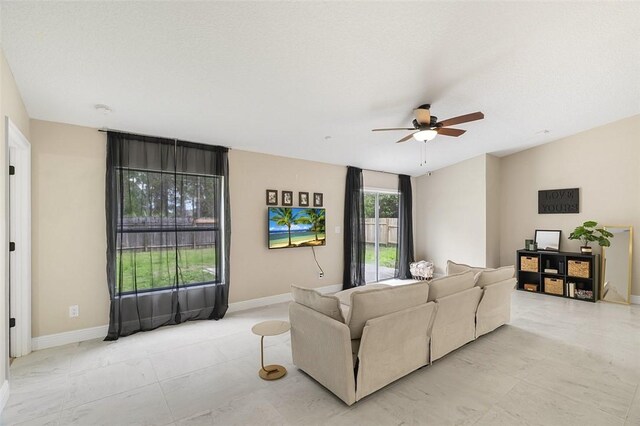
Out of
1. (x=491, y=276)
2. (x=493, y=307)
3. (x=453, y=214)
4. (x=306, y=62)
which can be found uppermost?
(x=306, y=62)

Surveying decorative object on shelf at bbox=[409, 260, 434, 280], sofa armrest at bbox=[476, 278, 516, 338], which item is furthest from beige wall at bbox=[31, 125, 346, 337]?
decorative object on shelf at bbox=[409, 260, 434, 280]

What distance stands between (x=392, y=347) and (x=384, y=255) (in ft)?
15.3

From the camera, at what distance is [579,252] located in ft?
18.7

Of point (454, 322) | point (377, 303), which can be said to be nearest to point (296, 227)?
point (454, 322)

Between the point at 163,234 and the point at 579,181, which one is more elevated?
the point at 579,181

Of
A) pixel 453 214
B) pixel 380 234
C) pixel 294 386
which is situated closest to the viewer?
pixel 294 386

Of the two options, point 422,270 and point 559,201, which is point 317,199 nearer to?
point 422,270

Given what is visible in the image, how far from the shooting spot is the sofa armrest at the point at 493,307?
361cm

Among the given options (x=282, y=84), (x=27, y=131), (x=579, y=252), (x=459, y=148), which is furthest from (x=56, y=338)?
(x=579, y=252)

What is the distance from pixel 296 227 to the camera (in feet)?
17.6

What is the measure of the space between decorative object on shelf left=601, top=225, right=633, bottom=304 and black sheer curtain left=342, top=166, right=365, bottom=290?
4.25 meters

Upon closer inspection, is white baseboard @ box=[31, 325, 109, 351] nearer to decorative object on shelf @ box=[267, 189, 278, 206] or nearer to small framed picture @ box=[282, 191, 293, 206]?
decorative object on shelf @ box=[267, 189, 278, 206]

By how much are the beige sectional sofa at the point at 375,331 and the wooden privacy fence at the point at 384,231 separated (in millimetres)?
3555

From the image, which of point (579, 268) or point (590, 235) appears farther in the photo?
point (579, 268)
